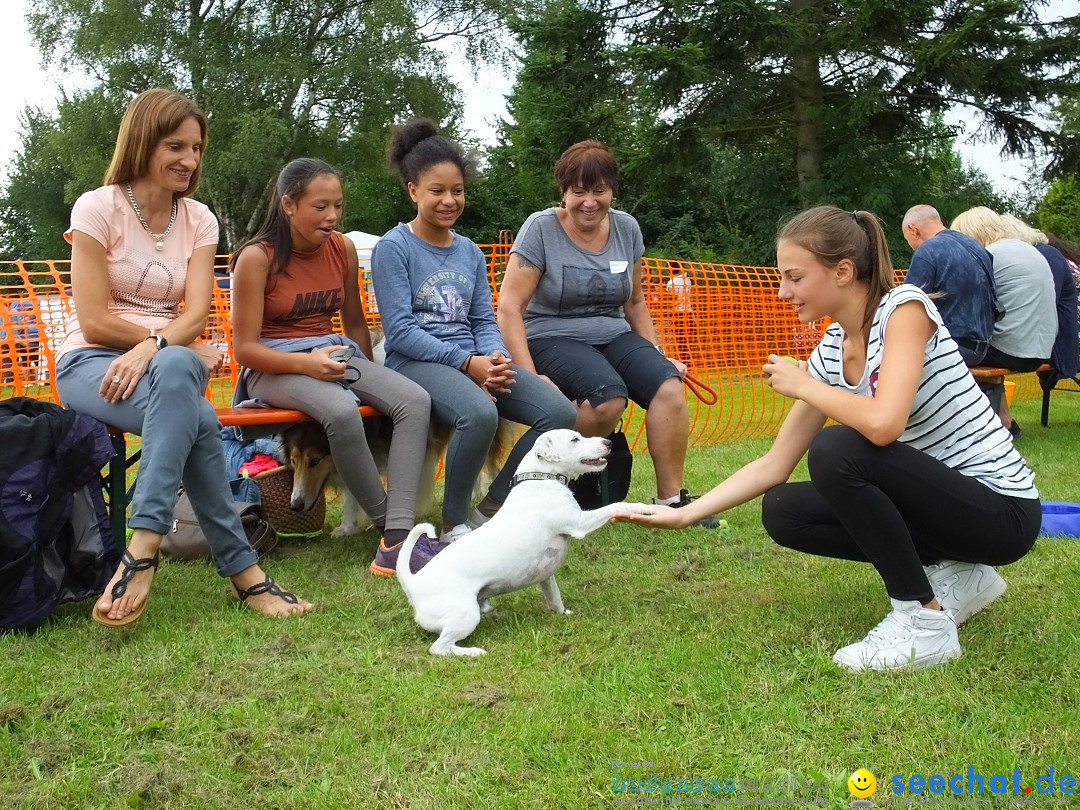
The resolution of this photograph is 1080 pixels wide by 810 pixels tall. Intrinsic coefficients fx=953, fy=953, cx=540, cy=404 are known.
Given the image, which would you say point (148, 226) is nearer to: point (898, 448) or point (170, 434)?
point (170, 434)

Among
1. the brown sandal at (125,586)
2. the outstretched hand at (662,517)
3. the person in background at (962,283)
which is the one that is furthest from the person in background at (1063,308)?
the brown sandal at (125,586)

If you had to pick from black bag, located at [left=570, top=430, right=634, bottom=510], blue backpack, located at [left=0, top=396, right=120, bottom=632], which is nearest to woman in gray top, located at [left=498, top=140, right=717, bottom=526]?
black bag, located at [left=570, top=430, right=634, bottom=510]

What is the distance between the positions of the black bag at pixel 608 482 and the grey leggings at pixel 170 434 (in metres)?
1.73

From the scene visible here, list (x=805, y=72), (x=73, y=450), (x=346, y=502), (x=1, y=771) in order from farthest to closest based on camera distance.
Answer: (x=805, y=72) → (x=346, y=502) → (x=73, y=450) → (x=1, y=771)

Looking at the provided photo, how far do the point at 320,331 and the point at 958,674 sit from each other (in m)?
2.89

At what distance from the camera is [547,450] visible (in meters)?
3.15

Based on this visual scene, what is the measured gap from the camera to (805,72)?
56.5ft

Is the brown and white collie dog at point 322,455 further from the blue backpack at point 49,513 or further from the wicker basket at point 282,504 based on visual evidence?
the blue backpack at point 49,513

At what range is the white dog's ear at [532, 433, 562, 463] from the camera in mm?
3141

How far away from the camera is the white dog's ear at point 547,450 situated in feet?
10.3

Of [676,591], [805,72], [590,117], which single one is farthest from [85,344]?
[805,72]

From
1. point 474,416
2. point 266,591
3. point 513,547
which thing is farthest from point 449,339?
point 513,547

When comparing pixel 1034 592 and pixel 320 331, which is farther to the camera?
pixel 320 331

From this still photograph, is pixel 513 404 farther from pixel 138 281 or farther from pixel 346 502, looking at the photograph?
pixel 138 281
